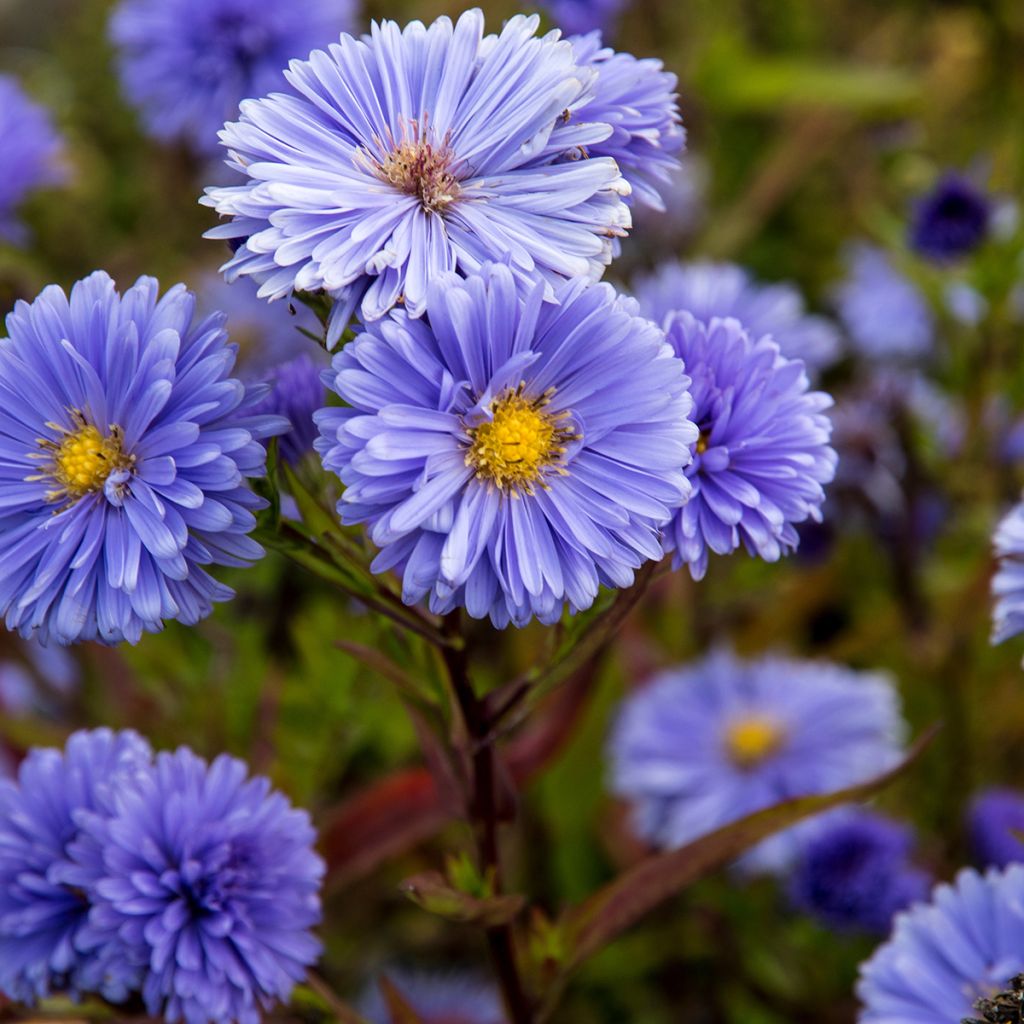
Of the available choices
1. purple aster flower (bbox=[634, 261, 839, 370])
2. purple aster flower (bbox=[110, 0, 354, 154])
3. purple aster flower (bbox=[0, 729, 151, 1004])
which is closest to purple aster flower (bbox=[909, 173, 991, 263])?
purple aster flower (bbox=[634, 261, 839, 370])

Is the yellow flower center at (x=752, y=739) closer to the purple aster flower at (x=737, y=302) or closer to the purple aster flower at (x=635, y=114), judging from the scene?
the purple aster flower at (x=737, y=302)

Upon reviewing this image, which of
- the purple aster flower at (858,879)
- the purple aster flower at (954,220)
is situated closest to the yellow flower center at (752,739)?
the purple aster flower at (858,879)

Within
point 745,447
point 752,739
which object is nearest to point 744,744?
point 752,739

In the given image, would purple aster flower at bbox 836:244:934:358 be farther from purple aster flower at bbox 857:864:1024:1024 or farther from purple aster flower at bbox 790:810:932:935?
purple aster flower at bbox 857:864:1024:1024

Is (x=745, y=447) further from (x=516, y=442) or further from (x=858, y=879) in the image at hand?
(x=858, y=879)

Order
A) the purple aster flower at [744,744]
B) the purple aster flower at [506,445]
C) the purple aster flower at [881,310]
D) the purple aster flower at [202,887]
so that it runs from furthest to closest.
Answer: the purple aster flower at [881,310] → the purple aster flower at [744,744] → the purple aster flower at [202,887] → the purple aster flower at [506,445]

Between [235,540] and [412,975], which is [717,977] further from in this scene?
[235,540]

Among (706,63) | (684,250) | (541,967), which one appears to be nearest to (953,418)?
(684,250)
